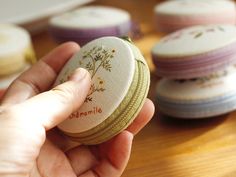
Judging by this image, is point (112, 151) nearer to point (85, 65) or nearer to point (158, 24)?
point (85, 65)

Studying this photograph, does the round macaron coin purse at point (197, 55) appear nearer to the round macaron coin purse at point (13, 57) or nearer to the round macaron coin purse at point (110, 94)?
the round macaron coin purse at point (110, 94)

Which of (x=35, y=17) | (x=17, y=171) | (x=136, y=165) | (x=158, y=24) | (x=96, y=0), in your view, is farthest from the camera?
(x=96, y=0)

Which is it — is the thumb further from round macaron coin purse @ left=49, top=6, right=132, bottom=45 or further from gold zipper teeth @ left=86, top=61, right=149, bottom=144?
round macaron coin purse @ left=49, top=6, right=132, bottom=45

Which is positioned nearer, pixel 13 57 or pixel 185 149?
pixel 185 149

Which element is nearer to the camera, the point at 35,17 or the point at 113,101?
the point at 113,101

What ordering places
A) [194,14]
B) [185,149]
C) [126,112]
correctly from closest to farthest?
[126,112]
[185,149]
[194,14]

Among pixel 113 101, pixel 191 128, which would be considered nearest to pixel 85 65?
pixel 113 101

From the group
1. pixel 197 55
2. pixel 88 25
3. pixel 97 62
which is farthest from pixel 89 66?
pixel 88 25

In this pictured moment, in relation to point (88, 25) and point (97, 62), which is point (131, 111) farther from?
point (88, 25)
